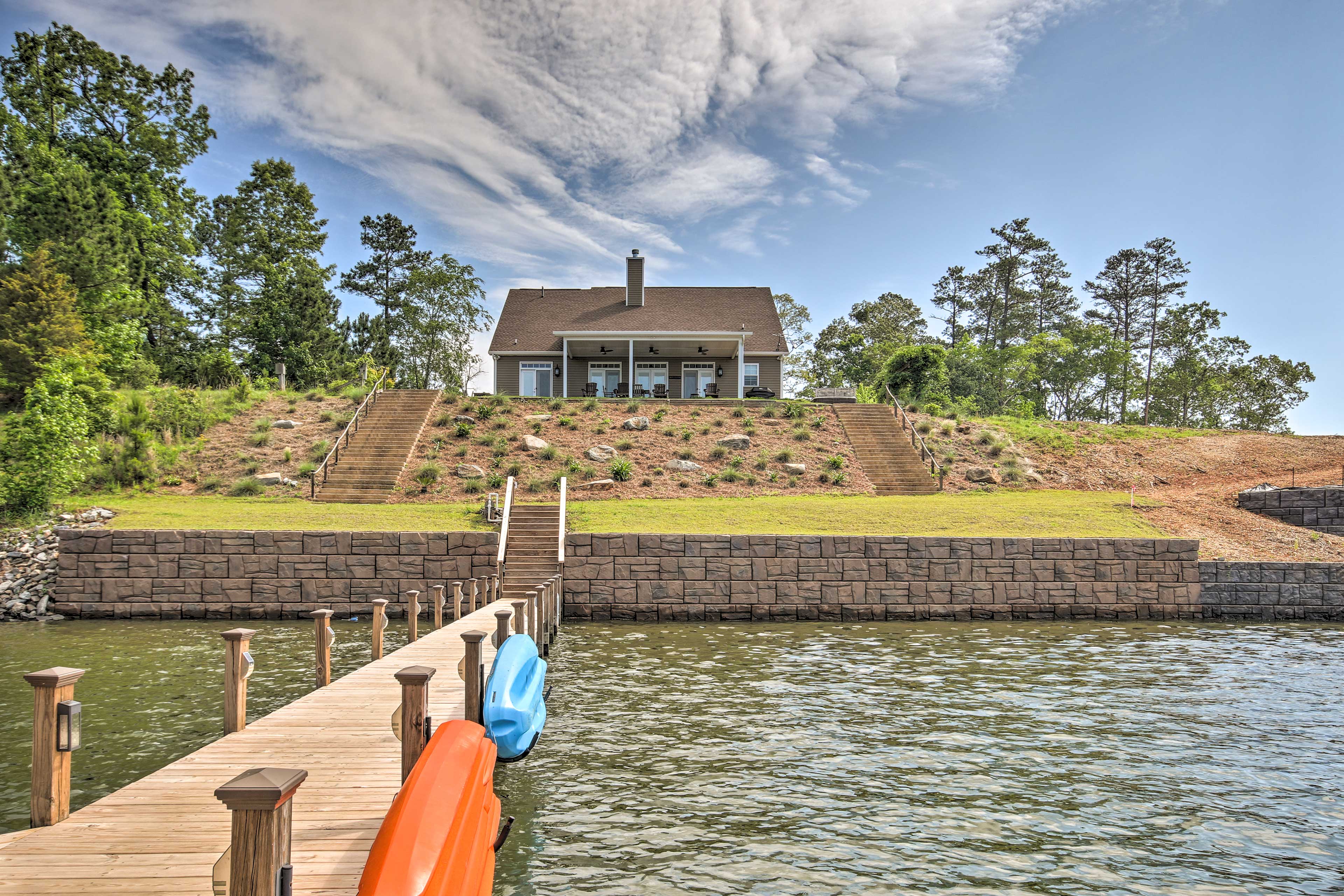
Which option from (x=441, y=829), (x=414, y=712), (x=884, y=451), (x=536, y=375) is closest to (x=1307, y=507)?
(x=884, y=451)

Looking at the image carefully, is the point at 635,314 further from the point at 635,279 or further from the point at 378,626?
the point at 378,626

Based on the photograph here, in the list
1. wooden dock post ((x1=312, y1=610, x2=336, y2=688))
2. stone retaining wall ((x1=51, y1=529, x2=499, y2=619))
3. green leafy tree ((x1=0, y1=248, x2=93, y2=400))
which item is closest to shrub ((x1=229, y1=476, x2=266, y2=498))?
stone retaining wall ((x1=51, y1=529, x2=499, y2=619))

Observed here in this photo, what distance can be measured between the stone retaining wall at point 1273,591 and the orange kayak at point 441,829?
16.0 meters

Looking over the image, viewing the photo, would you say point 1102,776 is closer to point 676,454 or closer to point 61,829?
point 61,829

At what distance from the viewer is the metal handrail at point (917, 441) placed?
23344 millimetres

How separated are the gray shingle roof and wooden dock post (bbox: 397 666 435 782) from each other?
2830 centimetres

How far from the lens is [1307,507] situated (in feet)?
61.5

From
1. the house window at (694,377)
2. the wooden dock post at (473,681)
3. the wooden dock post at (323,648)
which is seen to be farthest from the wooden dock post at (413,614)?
the house window at (694,377)

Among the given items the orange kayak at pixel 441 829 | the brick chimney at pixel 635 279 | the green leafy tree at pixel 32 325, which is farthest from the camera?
the brick chimney at pixel 635 279

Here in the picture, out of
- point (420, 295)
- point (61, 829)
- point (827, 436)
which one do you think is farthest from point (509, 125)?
point (61, 829)

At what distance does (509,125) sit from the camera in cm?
2786

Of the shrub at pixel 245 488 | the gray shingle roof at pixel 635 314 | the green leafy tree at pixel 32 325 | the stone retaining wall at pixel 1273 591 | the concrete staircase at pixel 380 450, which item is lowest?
the stone retaining wall at pixel 1273 591

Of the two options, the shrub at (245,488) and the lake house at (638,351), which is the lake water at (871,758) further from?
the lake house at (638,351)

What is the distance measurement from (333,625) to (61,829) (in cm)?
957
